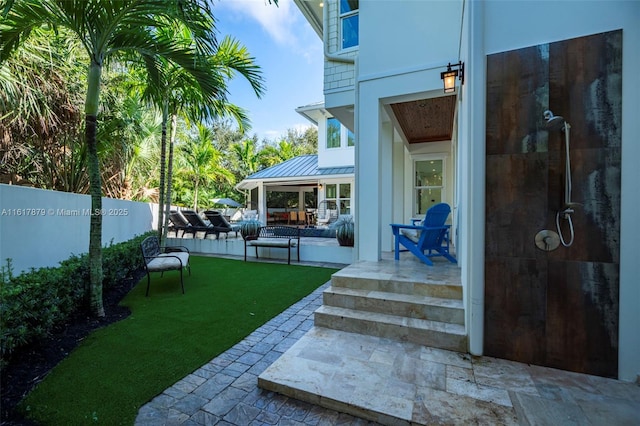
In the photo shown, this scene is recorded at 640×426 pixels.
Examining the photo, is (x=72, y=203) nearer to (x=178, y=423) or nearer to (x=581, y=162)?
(x=178, y=423)

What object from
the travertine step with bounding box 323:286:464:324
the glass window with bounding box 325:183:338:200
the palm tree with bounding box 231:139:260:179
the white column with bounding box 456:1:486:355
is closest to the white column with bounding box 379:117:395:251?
the travertine step with bounding box 323:286:464:324

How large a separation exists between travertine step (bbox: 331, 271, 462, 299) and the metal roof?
30.7ft

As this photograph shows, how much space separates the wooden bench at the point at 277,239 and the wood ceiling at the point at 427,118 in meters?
3.90

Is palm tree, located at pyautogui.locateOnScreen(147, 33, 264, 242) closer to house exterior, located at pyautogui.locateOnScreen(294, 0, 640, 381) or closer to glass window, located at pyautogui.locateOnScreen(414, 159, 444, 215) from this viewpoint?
house exterior, located at pyautogui.locateOnScreen(294, 0, 640, 381)

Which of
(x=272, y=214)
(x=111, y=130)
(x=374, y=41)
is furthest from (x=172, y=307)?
(x=272, y=214)

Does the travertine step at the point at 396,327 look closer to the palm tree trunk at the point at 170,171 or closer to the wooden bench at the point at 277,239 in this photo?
the wooden bench at the point at 277,239

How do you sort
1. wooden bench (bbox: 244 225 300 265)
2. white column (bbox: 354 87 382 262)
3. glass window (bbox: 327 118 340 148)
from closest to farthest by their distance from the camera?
1. white column (bbox: 354 87 382 262)
2. wooden bench (bbox: 244 225 300 265)
3. glass window (bbox: 327 118 340 148)

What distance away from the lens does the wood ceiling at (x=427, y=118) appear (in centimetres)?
545

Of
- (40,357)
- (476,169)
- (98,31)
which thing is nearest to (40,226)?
(40,357)

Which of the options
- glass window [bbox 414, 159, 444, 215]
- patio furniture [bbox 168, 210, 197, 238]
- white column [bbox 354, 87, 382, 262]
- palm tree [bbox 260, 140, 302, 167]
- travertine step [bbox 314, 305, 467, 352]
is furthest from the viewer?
palm tree [bbox 260, 140, 302, 167]

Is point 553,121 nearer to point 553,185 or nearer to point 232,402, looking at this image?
point 553,185

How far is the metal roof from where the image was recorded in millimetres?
13891

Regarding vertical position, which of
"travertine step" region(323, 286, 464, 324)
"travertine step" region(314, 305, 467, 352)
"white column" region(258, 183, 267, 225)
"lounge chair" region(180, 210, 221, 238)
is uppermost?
"white column" region(258, 183, 267, 225)

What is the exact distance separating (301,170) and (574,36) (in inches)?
514
